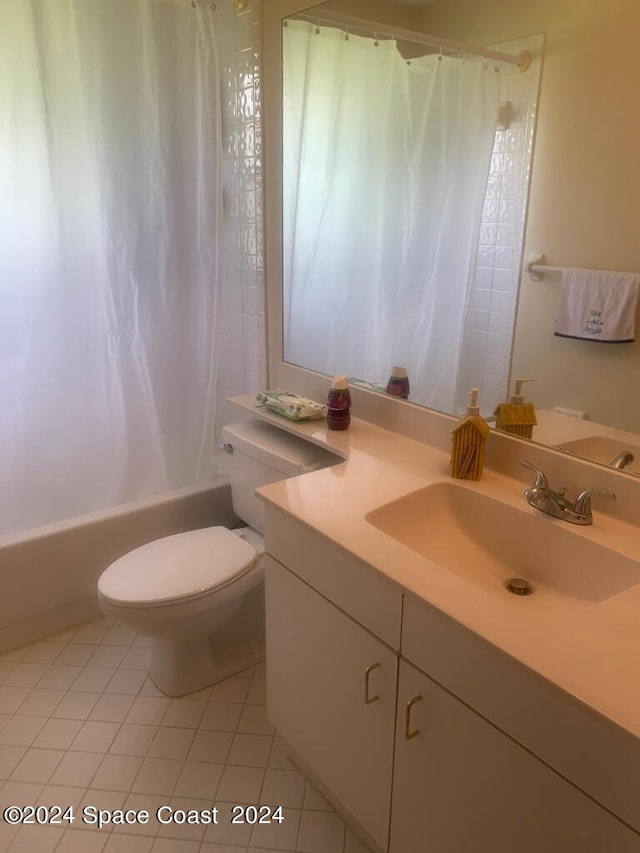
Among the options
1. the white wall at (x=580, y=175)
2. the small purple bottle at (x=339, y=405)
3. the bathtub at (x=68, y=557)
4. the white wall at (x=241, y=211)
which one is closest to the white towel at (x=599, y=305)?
the white wall at (x=580, y=175)

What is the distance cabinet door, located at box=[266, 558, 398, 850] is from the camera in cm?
119

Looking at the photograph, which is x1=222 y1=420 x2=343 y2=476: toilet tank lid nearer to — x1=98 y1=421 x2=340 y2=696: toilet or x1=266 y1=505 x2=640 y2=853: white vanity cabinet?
x1=98 y1=421 x2=340 y2=696: toilet

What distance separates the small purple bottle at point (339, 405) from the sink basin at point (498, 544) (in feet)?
1.43

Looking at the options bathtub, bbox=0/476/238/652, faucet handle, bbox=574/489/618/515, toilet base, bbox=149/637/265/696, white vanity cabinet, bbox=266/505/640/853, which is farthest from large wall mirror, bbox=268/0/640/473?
toilet base, bbox=149/637/265/696

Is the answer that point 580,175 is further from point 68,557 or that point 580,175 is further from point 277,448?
point 68,557

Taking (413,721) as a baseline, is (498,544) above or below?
above

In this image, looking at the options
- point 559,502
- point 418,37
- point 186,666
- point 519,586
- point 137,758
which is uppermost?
point 418,37

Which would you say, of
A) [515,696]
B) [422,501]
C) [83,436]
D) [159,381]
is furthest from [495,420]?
[83,436]

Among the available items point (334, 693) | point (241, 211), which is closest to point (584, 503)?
point (334, 693)

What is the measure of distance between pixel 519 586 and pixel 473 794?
1.25 ft

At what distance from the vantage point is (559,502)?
4.04ft

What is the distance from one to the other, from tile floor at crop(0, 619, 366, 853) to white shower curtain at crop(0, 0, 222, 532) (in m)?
0.55

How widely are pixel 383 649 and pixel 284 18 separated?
1844 millimetres

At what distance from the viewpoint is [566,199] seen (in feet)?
4.21
